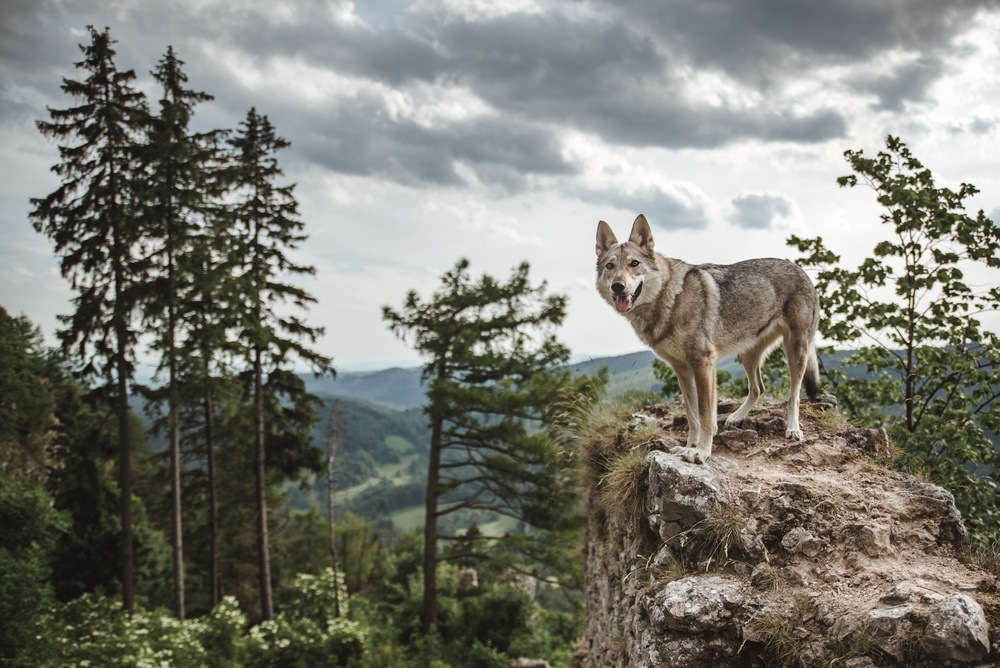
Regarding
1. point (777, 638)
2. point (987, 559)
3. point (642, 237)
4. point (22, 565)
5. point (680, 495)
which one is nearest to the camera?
point (777, 638)

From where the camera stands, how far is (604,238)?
583 cm

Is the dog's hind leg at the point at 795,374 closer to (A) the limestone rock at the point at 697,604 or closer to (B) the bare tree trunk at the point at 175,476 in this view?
(A) the limestone rock at the point at 697,604

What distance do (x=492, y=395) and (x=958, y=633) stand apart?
14713 mm

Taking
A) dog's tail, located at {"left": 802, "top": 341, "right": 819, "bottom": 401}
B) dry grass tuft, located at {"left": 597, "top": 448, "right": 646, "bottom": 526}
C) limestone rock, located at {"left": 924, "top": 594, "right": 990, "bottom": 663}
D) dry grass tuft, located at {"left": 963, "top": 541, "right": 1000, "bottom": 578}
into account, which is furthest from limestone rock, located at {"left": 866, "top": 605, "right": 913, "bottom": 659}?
dog's tail, located at {"left": 802, "top": 341, "right": 819, "bottom": 401}

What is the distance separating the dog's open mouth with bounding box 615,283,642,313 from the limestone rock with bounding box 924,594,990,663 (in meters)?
3.12

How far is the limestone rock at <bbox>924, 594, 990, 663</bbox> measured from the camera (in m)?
3.34

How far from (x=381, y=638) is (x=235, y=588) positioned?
15313 mm

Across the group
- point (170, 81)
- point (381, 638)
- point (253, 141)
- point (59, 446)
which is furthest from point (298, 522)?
point (170, 81)

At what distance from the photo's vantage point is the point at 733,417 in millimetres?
6574

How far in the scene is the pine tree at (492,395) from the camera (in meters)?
17.9

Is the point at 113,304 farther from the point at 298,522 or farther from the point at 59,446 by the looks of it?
the point at 298,522

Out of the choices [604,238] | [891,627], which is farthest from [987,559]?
[604,238]

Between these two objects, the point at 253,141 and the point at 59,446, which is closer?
the point at 253,141

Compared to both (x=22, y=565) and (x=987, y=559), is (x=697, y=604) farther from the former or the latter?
(x=22, y=565)
